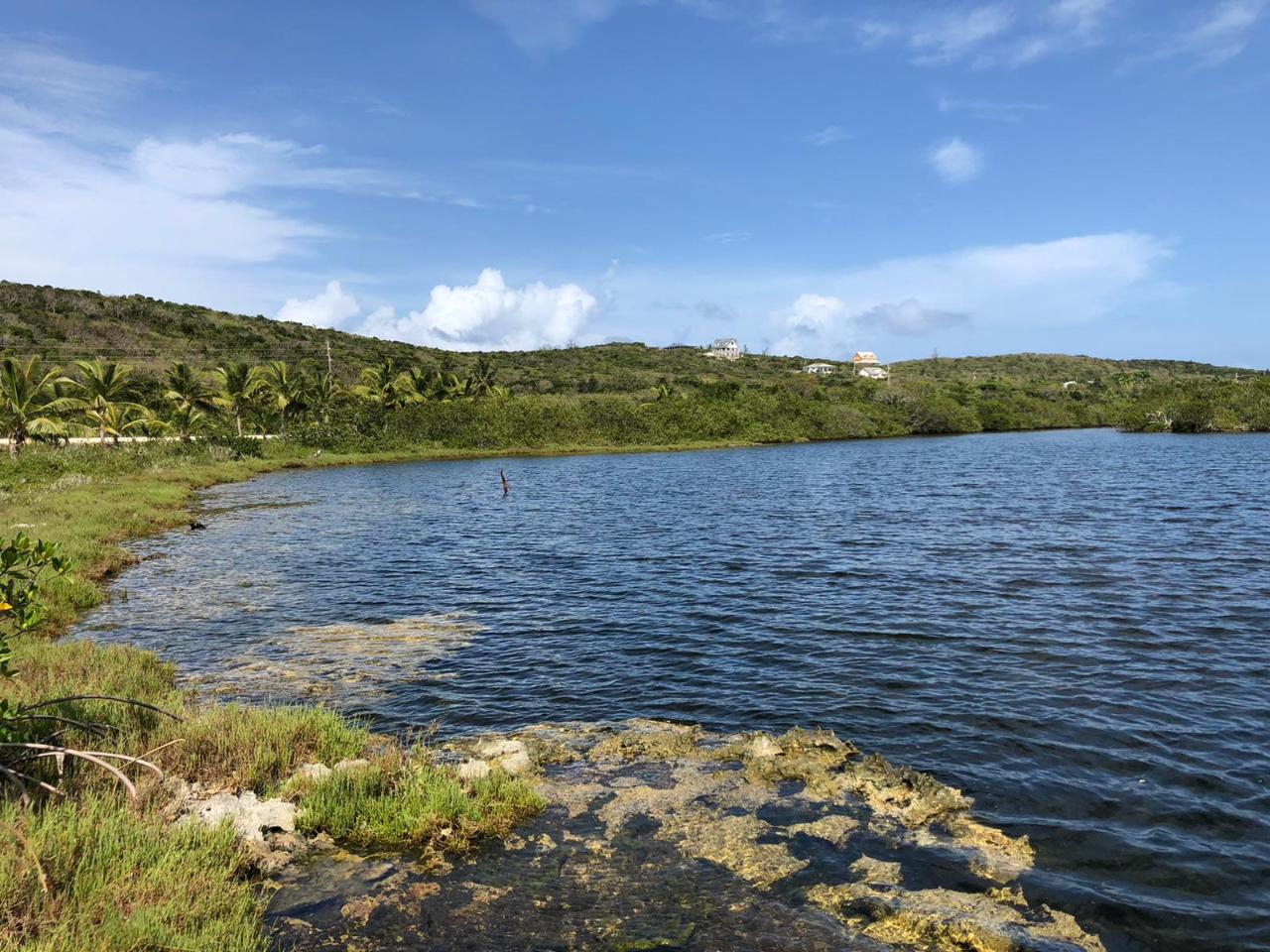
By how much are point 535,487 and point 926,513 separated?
114ft

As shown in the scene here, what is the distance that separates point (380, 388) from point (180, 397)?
32648mm

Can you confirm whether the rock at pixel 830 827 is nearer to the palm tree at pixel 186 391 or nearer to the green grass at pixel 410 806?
the green grass at pixel 410 806

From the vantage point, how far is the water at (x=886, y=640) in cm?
1138

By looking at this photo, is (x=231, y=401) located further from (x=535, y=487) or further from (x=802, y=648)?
(x=802, y=648)

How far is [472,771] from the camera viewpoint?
11938mm

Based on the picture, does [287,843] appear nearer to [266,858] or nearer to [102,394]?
[266,858]

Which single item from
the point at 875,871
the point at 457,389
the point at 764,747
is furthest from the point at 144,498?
the point at 457,389

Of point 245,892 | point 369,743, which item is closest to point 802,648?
point 369,743

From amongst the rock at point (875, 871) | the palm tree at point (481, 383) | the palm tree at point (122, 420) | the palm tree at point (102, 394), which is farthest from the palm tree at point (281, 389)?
the rock at point (875, 871)

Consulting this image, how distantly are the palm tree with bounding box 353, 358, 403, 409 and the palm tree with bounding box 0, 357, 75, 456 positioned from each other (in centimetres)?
4815

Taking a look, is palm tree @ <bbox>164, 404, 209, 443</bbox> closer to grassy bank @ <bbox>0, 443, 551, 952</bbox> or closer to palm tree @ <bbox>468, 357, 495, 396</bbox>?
palm tree @ <bbox>468, 357, 495, 396</bbox>

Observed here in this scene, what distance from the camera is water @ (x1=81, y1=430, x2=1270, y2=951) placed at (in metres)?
11.4

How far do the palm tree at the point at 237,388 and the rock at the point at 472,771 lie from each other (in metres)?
96.2

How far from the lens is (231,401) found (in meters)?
96.1
